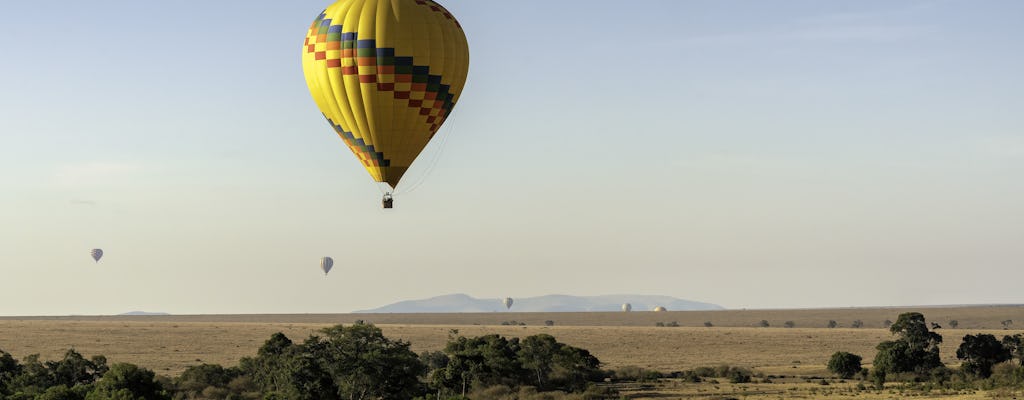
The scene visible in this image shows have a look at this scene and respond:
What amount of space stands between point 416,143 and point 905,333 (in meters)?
45.9

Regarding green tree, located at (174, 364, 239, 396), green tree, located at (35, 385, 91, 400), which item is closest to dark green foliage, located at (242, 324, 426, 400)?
green tree, located at (174, 364, 239, 396)

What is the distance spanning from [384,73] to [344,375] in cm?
1504

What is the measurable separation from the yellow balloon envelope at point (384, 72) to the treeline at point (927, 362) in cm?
3692

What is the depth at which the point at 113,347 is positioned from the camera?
5157 inches

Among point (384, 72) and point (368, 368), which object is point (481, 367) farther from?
point (384, 72)

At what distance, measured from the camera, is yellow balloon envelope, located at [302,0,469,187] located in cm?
5538

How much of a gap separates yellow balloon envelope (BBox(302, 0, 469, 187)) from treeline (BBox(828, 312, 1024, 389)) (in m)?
36.9

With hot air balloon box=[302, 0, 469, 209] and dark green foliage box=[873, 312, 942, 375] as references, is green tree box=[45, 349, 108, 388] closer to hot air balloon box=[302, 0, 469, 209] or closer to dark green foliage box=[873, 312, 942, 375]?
hot air balloon box=[302, 0, 469, 209]

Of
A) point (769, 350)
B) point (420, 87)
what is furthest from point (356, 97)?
point (769, 350)

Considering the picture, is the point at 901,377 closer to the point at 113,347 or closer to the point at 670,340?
the point at 670,340

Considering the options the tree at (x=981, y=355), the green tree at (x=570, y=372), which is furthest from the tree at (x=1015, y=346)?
the green tree at (x=570, y=372)

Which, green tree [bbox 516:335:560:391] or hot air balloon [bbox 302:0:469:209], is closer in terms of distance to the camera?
hot air balloon [bbox 302:0:469:209]

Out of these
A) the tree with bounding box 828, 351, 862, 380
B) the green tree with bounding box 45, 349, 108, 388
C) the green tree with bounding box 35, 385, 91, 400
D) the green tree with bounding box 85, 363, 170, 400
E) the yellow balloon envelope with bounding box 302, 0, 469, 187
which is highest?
the yellow balloon envelope with bounding box 302, 0, 469, 187

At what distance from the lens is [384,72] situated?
55.4m
